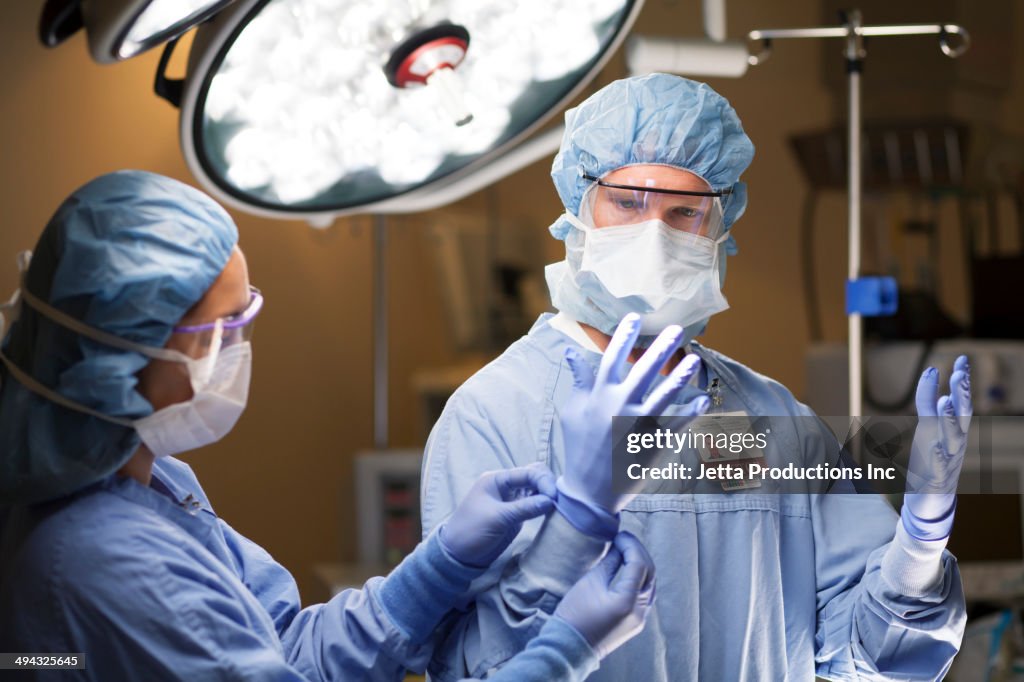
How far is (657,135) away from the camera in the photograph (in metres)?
1.30

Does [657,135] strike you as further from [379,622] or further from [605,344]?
[379,622]

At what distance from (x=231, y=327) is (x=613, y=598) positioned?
45 centimetres

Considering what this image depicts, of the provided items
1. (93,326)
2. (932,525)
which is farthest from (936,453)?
(93,326)

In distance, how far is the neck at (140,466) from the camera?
45.1 inches

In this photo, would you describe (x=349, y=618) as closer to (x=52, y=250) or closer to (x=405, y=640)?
(x=405, y=640)

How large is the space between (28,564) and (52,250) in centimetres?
29

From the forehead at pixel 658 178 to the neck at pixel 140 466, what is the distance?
57 cm

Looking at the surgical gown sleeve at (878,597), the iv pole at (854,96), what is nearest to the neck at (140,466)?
the surgical gown sleeve at (878,597)

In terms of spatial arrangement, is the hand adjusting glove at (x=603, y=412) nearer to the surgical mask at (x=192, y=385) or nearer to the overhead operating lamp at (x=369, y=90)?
the surgical mask at (x=192, y=385)

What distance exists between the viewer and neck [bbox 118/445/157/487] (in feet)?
3.76

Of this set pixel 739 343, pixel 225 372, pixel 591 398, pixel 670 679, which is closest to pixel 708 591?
pixel 670 679

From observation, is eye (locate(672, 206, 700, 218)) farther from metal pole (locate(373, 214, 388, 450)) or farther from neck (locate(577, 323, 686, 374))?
metal pole (locate(373, 214, 388, 450))

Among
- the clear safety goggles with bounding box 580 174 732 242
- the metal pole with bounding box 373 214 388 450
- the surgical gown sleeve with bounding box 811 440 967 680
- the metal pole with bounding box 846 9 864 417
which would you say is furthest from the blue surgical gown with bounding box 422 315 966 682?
the metal pole with bounding box 373 214 388 450

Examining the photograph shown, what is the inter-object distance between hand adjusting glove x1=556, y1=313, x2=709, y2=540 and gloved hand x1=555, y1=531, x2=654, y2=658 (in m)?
0.03
